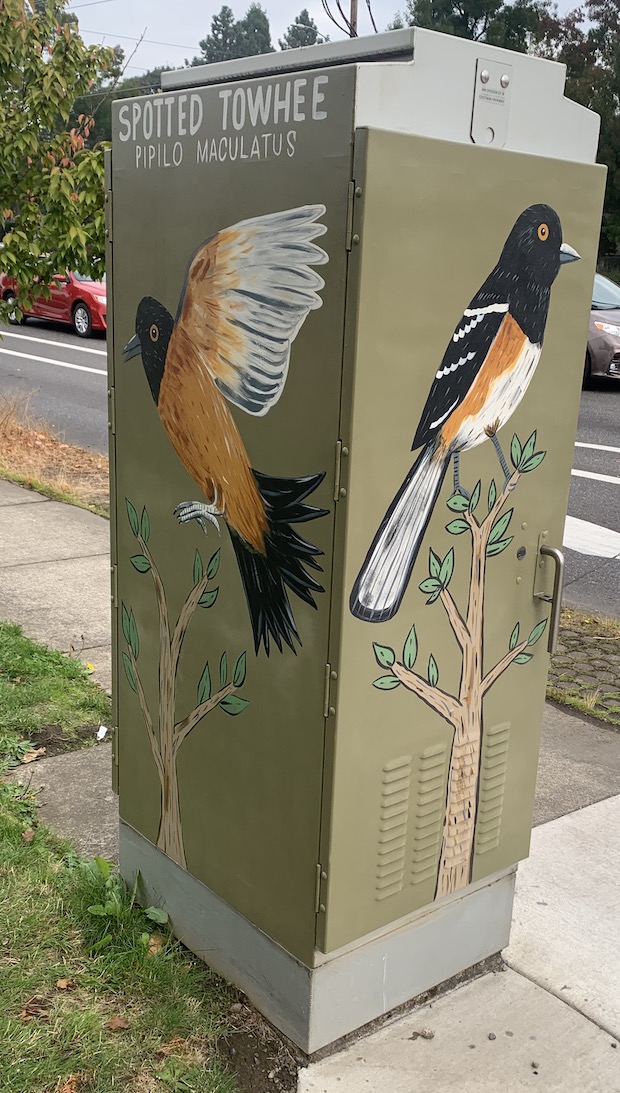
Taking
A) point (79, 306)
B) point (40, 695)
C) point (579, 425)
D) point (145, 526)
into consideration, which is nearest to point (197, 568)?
point (145, 526)

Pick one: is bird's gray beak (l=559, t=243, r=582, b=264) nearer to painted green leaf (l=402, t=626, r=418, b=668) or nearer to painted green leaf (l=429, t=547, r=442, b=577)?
painted green leaf (l=429, t=547, r=442, b=577)

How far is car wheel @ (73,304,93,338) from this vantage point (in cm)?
1845

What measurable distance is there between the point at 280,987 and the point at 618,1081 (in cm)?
87

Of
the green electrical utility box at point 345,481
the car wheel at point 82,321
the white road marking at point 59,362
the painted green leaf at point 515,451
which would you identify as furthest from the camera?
the car wheel at point 82,321

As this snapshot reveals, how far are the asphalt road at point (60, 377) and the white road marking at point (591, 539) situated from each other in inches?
195

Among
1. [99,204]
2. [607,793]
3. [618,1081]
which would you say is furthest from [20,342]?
[618,1081]

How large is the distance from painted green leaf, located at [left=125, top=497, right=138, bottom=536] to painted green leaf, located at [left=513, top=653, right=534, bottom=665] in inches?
43.5

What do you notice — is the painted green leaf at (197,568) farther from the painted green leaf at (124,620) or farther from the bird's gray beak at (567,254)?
the bird's gray beak at (567,254)

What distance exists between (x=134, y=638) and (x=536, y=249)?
4.99 ft

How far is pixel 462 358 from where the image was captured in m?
2.31

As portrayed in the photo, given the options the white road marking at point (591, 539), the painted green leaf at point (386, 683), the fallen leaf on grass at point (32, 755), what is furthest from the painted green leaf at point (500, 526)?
the white road marking at point (591, 539)

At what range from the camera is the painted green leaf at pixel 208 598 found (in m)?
2.61

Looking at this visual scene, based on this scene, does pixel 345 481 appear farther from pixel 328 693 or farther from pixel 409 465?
pixel 328 693

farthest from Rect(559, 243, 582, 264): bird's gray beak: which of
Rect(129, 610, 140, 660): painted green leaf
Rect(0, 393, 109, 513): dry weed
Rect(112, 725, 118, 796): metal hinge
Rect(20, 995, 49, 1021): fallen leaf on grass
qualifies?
Rect(0, 393, 109, 513): dry weed
